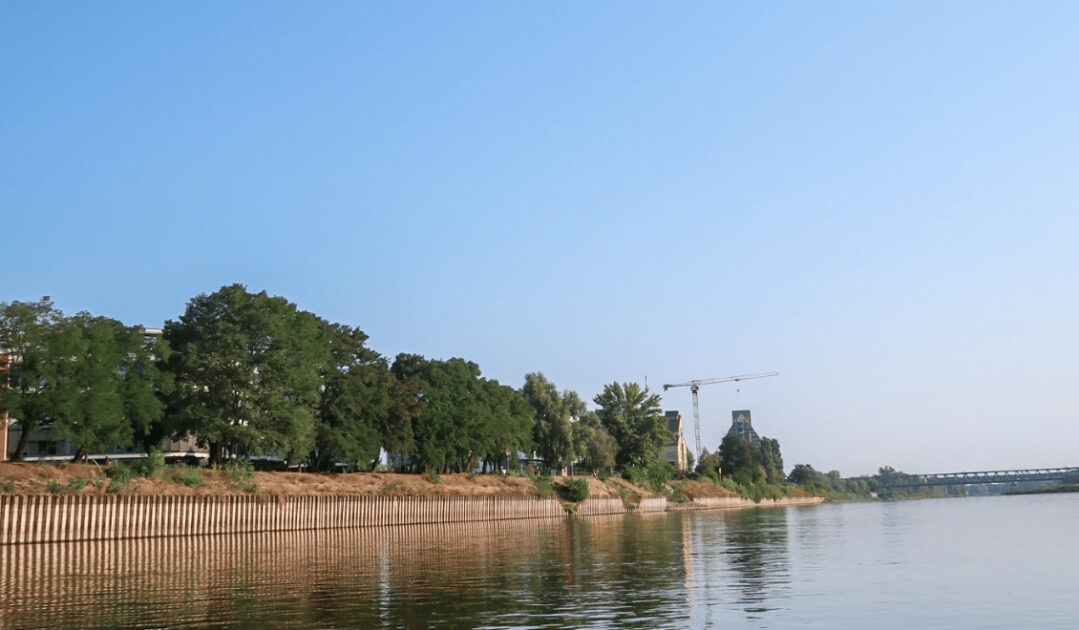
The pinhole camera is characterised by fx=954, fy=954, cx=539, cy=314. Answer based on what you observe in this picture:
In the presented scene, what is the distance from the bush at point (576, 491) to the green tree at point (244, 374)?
4383 centimetres

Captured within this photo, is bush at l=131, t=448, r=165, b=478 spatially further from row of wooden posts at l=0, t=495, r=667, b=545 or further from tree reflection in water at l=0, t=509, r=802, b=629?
tree reflection in water at l=0, t=509, r=802, b=629

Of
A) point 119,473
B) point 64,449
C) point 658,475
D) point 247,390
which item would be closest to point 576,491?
point 658,475

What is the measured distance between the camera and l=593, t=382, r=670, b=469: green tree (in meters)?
171

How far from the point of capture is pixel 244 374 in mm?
82375

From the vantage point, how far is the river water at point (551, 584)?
24953 mm

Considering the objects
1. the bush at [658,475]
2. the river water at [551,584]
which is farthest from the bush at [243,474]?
the bush at [658,475]

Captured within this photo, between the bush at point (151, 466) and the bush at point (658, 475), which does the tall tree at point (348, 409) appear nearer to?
the bush at point (151, 466)

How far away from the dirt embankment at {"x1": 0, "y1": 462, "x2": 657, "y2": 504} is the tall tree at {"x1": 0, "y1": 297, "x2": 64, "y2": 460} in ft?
12.8

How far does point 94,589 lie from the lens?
109ft

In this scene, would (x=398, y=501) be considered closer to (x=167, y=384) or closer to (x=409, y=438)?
(x=409, y=438)

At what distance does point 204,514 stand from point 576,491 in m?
64.8

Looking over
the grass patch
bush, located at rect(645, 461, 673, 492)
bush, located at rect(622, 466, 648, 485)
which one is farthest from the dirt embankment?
bush, located at rect(645, 461, 673, 492)

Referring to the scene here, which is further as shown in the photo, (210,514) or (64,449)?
(64,449)

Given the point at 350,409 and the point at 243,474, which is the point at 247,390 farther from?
the point at 350,409
